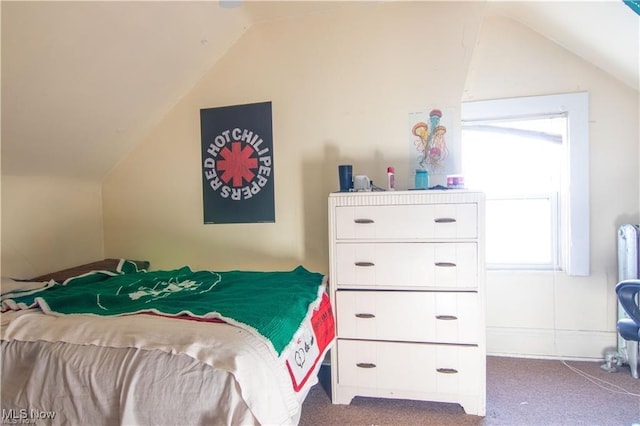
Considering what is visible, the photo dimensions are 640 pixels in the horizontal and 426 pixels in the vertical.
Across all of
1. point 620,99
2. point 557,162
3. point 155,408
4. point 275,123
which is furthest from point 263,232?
point 620,99

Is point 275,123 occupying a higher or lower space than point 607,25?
lower

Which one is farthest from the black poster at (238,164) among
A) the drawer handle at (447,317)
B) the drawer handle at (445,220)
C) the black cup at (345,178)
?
the drawer handle at (447,317)

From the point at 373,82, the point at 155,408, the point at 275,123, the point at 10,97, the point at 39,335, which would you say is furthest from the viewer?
the point at 275,123

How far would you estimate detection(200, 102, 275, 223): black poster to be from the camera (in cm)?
224

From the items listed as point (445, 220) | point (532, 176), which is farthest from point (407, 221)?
point (532, 176)

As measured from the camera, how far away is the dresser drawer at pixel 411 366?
166cm

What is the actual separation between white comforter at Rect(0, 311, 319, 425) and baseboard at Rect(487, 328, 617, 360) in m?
1.79

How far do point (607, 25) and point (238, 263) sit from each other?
8.41 feet

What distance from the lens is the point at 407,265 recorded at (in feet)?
5.60

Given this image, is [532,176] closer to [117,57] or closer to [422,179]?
[422,179]

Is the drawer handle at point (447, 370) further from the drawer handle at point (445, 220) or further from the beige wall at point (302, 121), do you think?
the beige wall at point (302, 121)

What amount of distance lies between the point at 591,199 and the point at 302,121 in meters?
1.97

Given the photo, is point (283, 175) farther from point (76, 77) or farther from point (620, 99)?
point (620, 99)

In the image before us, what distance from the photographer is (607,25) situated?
5.67ft
